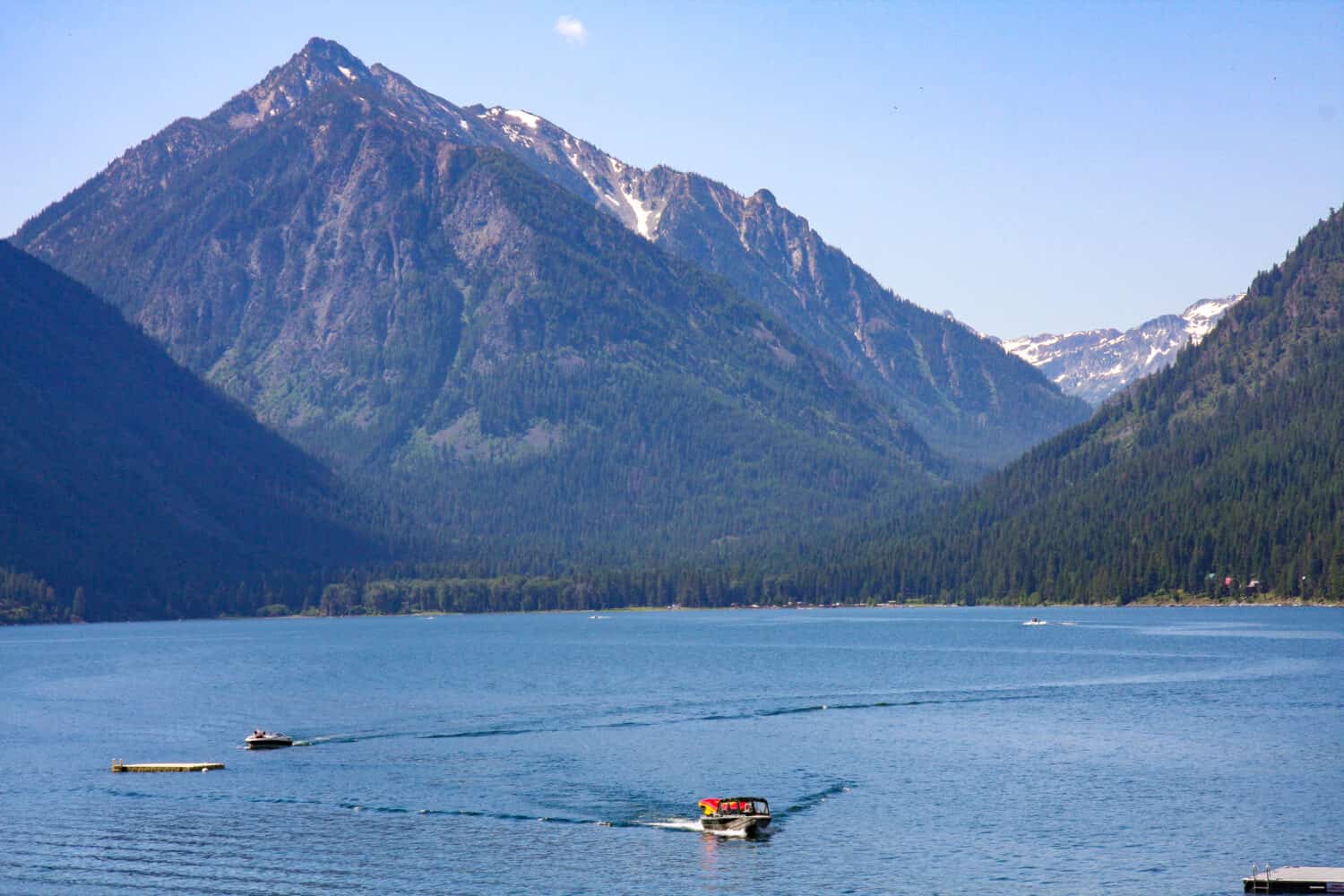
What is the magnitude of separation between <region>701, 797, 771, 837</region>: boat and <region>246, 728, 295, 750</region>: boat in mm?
55309

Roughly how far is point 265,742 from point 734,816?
58621 millimetres

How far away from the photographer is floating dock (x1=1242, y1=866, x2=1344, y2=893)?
85500 millimetres

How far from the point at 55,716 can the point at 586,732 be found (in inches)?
2538

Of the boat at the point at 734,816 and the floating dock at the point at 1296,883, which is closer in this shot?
the floating dock at the point at 1296,883

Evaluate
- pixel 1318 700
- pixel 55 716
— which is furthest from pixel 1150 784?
pixel 55 716

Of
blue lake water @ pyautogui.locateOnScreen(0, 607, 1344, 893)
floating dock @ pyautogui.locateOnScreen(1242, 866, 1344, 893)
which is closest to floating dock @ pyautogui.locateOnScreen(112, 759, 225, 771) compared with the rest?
blue lake water @ pyautogui.locateOnScreen(0, 607, 1344, 893)

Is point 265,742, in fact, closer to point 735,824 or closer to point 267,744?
point 267,744

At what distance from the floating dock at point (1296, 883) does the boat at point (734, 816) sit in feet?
101

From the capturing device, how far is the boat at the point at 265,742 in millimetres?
148375

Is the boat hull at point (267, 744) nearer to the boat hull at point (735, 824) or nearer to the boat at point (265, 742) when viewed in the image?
the boat at point (265, 742)

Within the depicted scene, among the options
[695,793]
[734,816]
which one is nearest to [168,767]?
[695,793]

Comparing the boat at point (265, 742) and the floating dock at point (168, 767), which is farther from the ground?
the boat at point (265, 742)

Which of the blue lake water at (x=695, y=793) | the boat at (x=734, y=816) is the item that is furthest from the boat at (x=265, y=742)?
the boat at (x=734, y=816)

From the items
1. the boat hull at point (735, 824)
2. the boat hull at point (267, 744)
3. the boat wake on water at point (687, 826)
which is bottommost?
the boat wake on water at point (687, 826)
